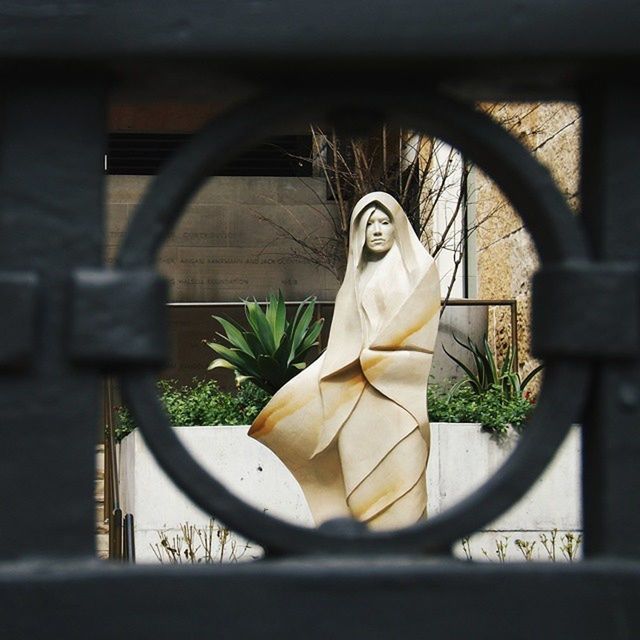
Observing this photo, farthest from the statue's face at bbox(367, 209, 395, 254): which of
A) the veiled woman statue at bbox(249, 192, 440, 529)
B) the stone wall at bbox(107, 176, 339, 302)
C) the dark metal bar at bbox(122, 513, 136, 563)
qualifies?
the stone wall at bbox(107, 176, 339, 302)

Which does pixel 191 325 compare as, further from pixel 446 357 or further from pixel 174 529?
pixel 174 529

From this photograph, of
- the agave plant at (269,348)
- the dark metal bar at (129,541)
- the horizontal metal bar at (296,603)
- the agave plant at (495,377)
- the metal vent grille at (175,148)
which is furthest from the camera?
the metal vent grille at (175,148)

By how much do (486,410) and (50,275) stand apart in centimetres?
593

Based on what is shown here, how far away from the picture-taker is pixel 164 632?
56 centimetres

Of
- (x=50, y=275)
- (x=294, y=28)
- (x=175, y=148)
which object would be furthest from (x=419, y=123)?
(x=175, y=148)

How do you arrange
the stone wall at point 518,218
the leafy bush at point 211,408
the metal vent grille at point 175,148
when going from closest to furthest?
1. the leafy bush at point 211,408
2. the stone wall at point 518,218
3. the metal vent grille at point 175,148

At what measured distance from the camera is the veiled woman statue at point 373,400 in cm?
441

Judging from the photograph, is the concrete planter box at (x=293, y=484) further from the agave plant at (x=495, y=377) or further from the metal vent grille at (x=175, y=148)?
the metal vent grille at (x=175, y=148)

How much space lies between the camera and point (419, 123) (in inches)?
24.4

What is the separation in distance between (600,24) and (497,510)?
29cm

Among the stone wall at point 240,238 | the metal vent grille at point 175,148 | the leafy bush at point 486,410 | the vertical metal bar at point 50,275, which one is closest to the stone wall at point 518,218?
the leafy bush at point 486,410

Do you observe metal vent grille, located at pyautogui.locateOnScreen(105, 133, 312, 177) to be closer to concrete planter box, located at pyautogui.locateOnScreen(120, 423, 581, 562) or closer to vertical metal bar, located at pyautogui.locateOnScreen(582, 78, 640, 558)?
concrete planter box, located at pyautogui.locateOnScreen(120, 423, 581, 562)

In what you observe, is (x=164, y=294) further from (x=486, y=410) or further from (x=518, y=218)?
(x=518, y=218)

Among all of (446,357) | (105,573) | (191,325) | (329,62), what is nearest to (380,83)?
(329,62)
